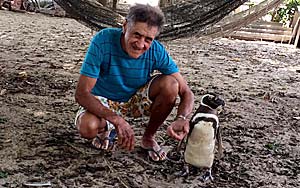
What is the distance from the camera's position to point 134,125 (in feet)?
9.61

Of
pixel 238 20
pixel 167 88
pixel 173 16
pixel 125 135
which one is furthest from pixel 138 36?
pixel 238 20

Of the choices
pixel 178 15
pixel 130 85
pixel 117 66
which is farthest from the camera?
pixel 178 15

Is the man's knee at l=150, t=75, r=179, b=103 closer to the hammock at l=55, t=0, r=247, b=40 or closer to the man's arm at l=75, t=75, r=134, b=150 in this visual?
the man's arm at l=75, t=75, r=134, b=150

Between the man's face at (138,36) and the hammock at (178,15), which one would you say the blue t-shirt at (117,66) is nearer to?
the man's face at (138,36)

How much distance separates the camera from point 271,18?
332 inches

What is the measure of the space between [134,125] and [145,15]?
1.04 m

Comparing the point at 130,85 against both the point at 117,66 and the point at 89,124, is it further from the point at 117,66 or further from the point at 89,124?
the point at 89,124

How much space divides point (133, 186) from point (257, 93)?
216 cm

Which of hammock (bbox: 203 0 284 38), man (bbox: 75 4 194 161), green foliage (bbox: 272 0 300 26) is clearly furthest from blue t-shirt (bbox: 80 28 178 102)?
green foliage (bbox: 272 0 300 26)

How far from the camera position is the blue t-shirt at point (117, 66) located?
7.11 ft

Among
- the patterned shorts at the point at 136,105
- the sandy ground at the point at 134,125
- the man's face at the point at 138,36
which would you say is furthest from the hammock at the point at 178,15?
the man's face at the point at 138,36

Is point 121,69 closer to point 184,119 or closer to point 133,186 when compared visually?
point 184,119

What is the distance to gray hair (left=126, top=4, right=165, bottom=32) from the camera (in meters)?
2.05

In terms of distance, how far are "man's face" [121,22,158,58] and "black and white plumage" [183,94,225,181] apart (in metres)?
0.39
